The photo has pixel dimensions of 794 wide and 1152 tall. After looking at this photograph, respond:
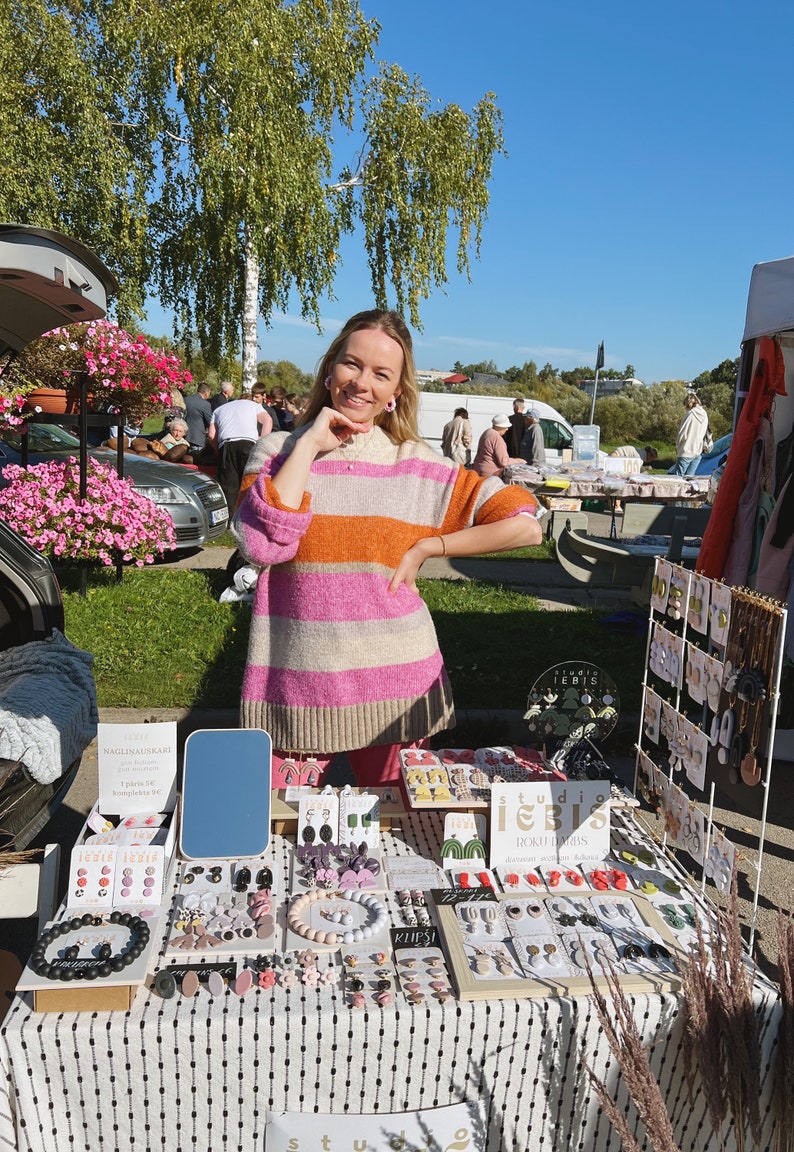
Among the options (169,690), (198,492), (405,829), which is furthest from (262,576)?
(198,492)

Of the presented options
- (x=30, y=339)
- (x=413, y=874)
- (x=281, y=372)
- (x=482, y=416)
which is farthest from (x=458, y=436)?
(x=281, y=372)

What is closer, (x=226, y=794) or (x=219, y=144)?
(x=226, y=794)

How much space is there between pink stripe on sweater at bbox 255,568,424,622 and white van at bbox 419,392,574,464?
1440 cm

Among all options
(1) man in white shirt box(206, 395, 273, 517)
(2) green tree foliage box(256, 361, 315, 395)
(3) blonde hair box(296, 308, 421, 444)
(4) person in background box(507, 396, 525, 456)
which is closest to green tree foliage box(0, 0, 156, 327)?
(1) man in white shirt box(206, 395, 273, 517)

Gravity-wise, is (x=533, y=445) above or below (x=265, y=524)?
above

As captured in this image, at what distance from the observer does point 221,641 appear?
19.3 feet

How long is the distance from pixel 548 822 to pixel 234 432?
26.7ft

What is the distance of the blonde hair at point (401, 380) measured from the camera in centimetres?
206

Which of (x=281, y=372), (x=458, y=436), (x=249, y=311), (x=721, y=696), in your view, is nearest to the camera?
(x=721, y=696)

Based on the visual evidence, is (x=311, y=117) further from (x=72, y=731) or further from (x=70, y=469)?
(x=72, y=731)

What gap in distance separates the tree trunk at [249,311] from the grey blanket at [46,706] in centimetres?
1204

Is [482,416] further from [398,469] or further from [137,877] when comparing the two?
[137,877]

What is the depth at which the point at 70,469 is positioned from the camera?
6469 millimetres

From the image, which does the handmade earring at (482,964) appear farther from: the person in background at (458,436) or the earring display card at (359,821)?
the person in background at (458,436)
